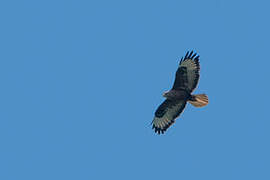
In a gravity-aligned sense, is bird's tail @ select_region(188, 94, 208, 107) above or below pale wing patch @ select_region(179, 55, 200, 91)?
below

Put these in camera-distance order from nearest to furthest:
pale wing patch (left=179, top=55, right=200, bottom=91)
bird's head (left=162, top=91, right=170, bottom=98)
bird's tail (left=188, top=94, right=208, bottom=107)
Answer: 1. bird's tail (left=188, top=94, right=208, bottom=107)
2. pale wing patch (left=179, top=55, right=200, bottom=91)
3. bird's head (left=162, top=91, right=170, bottom=98)

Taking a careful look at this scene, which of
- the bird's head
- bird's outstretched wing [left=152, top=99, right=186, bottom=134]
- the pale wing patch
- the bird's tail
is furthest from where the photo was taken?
bird's outstretched wing [left=152, top=99, right=186, bottom=134]

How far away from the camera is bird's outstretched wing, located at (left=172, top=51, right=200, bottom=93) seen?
21422 mm

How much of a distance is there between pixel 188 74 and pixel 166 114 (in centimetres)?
185

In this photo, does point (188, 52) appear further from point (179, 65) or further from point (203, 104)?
point (203, 104)

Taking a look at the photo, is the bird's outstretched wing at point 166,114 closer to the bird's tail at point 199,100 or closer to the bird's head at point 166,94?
→ the bird's head at point 166,94

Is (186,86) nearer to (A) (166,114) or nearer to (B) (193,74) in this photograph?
Answer: (B) (193,74)

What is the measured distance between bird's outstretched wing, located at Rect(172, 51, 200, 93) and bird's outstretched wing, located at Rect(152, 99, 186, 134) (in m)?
0.74

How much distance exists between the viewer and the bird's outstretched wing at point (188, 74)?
21.4 metres

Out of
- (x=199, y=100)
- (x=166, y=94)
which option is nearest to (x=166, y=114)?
(x=166, y=94)

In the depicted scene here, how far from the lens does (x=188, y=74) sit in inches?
845

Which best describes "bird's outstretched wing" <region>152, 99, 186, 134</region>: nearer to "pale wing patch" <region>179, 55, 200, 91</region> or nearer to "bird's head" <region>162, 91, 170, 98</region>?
"bird's head" <region>162, 91, 170, 98</region>

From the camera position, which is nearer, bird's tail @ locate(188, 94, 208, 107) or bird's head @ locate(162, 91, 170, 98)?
bird's tail @ locate(188, 94, 208, 107)

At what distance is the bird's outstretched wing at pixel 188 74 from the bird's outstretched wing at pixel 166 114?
29.0 inches
